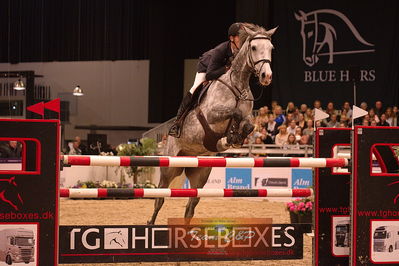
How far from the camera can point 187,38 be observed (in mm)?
17469

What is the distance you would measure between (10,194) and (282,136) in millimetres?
8540

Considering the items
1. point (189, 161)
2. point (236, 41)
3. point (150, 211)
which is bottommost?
point (150, 211)

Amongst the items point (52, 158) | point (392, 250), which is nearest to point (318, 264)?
point (392, 250)

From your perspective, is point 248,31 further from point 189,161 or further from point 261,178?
point 261,178

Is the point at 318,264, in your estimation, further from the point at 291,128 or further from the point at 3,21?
the point at 3,21

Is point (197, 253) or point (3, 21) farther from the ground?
point (3, 21)

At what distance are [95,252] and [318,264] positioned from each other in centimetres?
130

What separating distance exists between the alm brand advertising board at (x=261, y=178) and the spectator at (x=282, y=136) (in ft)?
2.52

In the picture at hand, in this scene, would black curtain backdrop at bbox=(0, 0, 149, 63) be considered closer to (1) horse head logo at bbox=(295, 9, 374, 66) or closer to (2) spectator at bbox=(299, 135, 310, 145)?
(1) horse head logo at bbox=(295, 9, 374, 66)

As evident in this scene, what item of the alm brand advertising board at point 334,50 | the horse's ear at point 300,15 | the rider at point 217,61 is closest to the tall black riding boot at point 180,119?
the rider at point 217,61

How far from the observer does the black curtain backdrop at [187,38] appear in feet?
44.7

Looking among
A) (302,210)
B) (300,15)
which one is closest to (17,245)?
(302,210)

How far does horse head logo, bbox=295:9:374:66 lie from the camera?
14078 mm

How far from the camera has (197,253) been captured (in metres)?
3.20
